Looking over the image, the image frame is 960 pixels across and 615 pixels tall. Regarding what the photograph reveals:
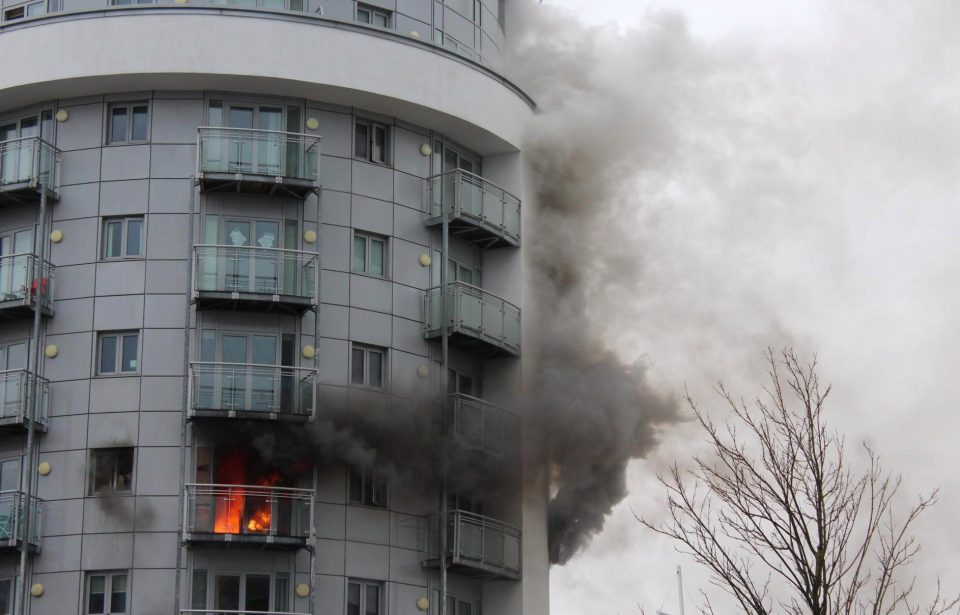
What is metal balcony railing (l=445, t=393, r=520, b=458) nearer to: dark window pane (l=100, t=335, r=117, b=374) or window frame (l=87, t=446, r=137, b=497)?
window frame (l=87, t=446, r=137, b=497)

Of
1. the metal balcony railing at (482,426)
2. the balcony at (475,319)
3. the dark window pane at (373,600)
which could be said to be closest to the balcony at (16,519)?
the dark window pane at (373,600)

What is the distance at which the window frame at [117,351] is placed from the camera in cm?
4791

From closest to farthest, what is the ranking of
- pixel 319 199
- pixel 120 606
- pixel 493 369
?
pixel 120 606 → pixel 319 199 → pixel 493 369

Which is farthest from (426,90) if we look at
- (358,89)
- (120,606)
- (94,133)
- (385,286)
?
(120,606)

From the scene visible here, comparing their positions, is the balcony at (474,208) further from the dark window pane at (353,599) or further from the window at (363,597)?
the dark window pane at (353,599)

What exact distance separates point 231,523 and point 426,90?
14042 mm

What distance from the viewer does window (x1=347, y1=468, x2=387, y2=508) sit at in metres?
48.4

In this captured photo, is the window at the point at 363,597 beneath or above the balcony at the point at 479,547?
beneath

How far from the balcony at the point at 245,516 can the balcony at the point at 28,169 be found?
975 centimetres

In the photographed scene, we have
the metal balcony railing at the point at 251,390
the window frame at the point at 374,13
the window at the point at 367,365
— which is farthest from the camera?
the window frame at the point at 374,13

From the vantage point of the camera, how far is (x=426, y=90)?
5153 centimetres

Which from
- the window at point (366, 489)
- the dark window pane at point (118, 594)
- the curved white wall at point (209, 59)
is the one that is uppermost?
the curved white wall at point (209, 59)

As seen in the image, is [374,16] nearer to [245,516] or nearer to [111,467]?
[111,467]

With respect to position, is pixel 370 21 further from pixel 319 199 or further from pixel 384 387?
pixel 384 387
